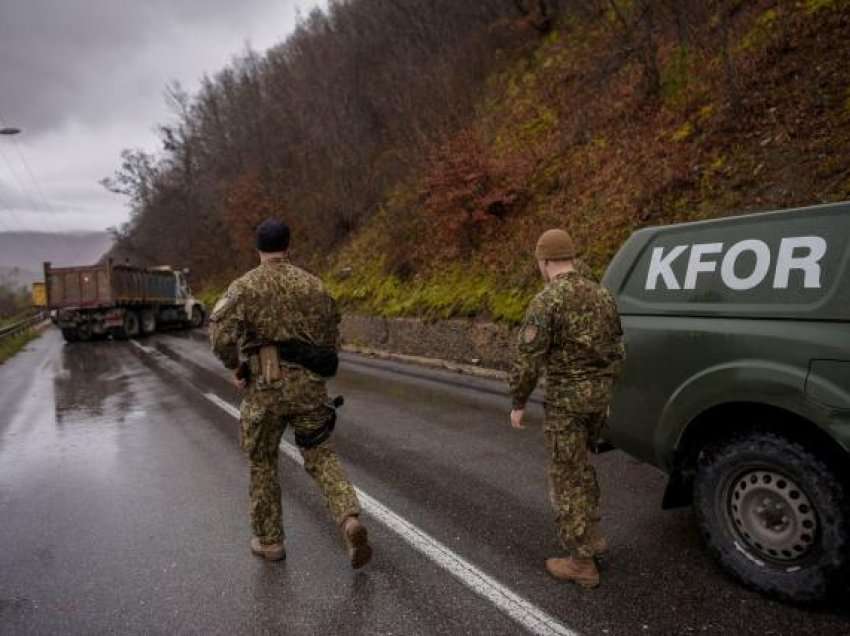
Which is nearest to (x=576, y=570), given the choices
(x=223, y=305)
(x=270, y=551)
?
(x=270, y=551)

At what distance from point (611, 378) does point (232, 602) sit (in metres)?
2.47

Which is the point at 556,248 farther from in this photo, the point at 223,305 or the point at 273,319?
the point at 223,305

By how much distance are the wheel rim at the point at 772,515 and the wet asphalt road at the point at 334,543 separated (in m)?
0.28

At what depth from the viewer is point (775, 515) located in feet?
9.65

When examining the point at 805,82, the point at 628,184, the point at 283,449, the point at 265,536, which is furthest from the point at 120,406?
the point at 805,82

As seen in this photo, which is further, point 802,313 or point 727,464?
point 727,464

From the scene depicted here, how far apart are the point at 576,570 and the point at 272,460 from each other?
1.94 metres

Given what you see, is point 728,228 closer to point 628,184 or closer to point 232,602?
point 232,602

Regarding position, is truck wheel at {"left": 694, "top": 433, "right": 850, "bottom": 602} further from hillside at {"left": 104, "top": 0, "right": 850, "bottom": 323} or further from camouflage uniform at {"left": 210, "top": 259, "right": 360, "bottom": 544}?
hillside at {"left": 104, "top": 0, "right": 850, "bottom": 323}

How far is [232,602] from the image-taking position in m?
3.20

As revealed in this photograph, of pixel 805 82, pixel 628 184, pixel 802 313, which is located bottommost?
pixel 802 313

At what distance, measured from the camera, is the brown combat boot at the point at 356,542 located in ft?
11.0

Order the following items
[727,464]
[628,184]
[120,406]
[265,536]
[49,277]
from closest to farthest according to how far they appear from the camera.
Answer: [727,464], [265,536], [120,406], [628,184], [49,277]

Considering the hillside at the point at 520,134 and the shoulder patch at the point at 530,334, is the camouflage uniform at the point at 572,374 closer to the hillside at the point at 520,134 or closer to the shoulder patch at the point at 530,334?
the shoulder patch at the point at 530,334
